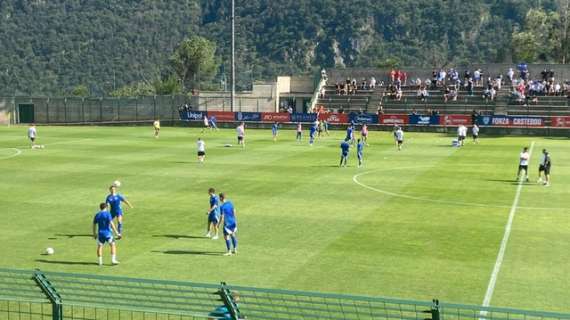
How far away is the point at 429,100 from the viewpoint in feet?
253

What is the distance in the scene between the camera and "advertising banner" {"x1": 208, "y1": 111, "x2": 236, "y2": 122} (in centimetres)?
7386

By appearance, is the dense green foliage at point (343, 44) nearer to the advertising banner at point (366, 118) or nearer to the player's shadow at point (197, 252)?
the advertising banner at point (366, 118)

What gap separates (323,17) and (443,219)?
176793 mm

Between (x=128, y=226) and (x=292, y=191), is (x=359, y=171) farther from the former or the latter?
(x=128, y=226)

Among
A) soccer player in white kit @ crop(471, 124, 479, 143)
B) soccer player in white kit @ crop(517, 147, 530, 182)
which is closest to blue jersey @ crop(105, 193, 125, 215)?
soccer player in white kit @ crop(517, 147, 530, 182)

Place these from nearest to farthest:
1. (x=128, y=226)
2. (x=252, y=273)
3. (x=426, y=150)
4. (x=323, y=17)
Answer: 1. (x=252, y=273)
2. (x=128, y=226)
3. (x=426, y=150)
4. (x=323, y=17)

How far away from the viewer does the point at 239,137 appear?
52906 millimetres

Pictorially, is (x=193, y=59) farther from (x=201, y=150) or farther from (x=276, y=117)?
(x=201, y=150)

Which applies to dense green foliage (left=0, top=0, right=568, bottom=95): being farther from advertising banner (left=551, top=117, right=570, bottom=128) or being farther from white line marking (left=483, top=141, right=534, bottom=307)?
white line marking (left=483, top=141, right=534, bottom=307)

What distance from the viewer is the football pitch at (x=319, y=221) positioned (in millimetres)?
18859

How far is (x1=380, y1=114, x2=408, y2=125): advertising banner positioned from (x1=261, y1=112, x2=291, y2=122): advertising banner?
9157 millimetres

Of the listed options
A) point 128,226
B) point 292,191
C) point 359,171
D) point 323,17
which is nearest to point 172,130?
point 359,171

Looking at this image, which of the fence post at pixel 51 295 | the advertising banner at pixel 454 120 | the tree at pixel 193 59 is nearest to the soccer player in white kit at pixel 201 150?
the advertising banner at pixel 454 120

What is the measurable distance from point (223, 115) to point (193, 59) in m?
63.8
